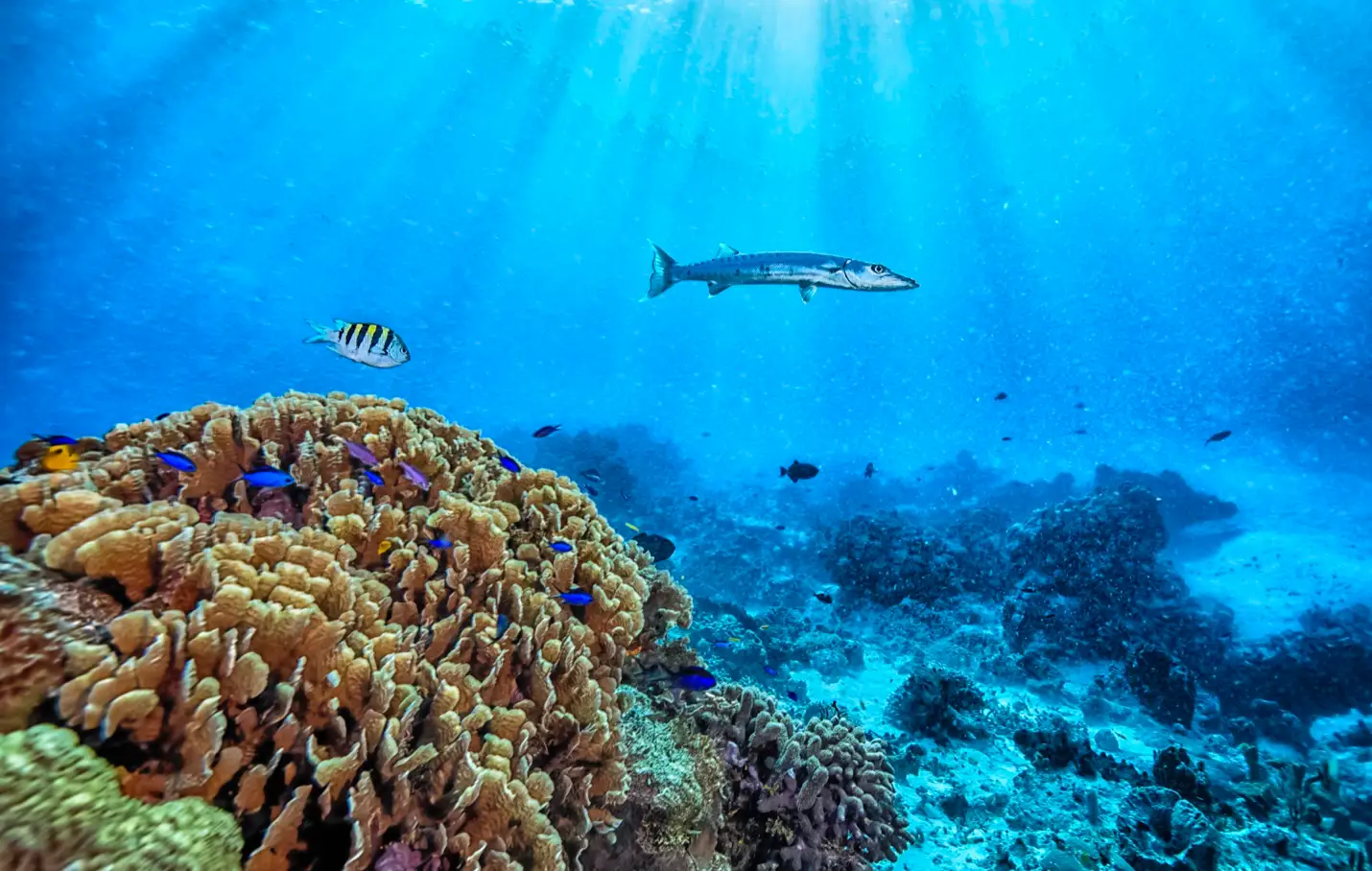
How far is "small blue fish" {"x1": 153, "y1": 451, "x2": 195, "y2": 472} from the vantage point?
354 cm

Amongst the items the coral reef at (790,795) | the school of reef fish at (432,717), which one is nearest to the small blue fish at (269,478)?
the school of reef fish at (432,717)

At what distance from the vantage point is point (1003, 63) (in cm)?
5419

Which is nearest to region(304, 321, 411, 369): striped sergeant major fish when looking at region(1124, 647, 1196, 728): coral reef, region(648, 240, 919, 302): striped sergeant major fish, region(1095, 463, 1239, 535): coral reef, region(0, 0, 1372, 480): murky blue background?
region(648, 240, 919, 302): striped sergeant major fish

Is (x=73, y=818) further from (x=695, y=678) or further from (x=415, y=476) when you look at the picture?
(x=695, y=678)

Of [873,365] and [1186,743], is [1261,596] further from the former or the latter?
[873,365]

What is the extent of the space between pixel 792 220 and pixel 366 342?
8635 centimetres

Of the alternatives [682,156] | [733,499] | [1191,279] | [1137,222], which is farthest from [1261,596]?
[1191,279]

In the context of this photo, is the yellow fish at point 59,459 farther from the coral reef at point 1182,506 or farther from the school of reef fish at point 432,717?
the coral reef at point 1182,506

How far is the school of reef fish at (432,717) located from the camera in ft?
6.66

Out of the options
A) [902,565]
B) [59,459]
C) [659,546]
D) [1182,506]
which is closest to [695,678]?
[59,459]

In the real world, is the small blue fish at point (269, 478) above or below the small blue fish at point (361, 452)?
below

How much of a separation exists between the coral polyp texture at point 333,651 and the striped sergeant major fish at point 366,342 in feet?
5.43

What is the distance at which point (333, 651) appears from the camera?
2.61 m

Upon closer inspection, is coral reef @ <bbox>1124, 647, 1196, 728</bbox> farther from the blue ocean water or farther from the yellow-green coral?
the yellow-green coral
